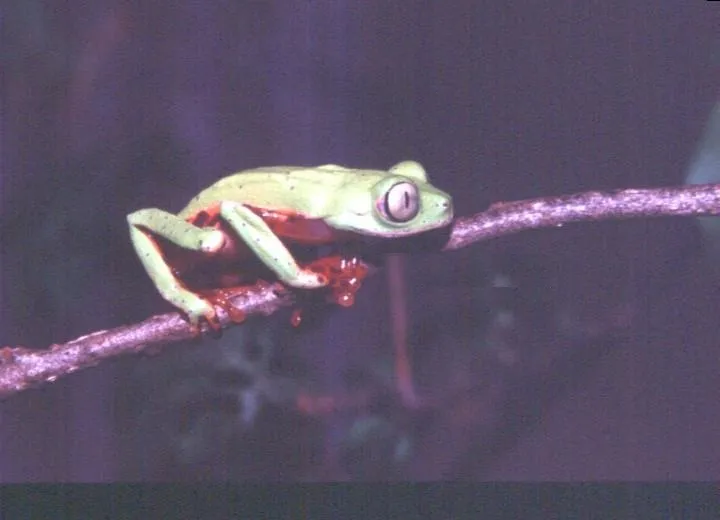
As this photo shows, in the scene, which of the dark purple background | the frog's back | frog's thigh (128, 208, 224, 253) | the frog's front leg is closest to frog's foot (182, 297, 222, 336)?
the frog's front leg

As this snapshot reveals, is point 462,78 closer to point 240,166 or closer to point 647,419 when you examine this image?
point 240,166

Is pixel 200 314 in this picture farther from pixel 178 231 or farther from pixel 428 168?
pixel 428 168

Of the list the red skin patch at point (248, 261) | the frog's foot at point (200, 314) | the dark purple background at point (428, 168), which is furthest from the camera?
the dark purple background at point (428, 168)

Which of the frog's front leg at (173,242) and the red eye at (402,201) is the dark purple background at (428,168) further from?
the red eye at (402,201)

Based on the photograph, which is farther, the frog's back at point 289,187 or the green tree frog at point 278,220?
the frog's back at point 289,187

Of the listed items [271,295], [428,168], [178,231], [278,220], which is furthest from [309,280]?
[428,168]

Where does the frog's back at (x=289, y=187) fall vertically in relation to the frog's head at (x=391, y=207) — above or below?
above

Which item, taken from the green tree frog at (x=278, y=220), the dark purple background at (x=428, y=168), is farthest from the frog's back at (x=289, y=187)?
the dark purple background at (x=428, y=168)
